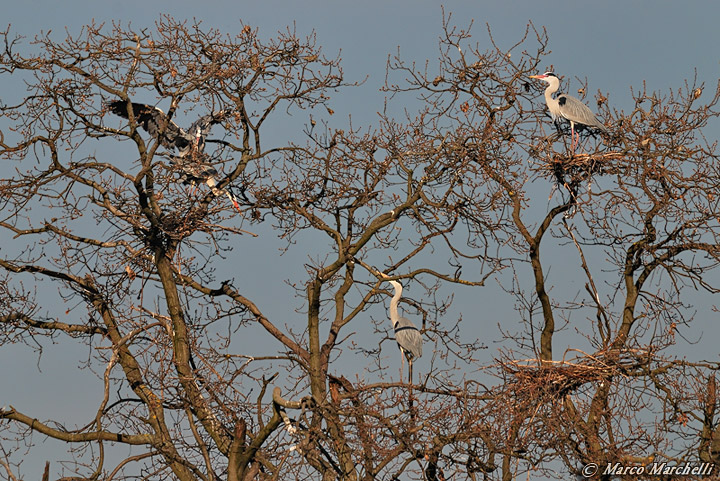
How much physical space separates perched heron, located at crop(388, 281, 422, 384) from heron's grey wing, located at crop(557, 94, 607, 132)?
3.02 m

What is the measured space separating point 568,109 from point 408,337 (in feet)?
11.5

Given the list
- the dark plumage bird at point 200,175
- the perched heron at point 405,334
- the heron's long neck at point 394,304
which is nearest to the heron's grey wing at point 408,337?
the perched heron at point 405,334

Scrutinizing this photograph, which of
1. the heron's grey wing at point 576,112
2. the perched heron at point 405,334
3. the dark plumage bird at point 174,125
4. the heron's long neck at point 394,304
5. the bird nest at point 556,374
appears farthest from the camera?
the heron's long neck at point 394,304

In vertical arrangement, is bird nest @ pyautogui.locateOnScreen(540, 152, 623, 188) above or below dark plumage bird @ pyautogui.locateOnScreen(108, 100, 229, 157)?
below

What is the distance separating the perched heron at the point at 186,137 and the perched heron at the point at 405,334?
2.33 m

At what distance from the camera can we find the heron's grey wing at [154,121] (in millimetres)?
11562

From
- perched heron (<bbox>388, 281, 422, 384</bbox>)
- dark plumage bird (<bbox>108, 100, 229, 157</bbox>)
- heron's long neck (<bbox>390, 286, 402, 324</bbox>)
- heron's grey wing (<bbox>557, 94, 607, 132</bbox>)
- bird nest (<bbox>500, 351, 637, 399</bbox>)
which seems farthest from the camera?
heron's long neck (<bbox>390, 286, 402, 324</bbox>)

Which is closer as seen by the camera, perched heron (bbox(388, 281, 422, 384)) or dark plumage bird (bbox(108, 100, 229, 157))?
dark plumage bird (bbox(108, 100, 229, 157))

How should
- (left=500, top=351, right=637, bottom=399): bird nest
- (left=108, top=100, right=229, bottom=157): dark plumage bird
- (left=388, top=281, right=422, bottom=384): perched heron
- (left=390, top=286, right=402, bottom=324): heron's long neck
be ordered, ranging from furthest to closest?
(left=390, top=286, right=402, bottom=324): heron's long neck < (left=388, top=281, right=422, bottom=384): perched heron < (left=108, top=100, right=229, bottom=157): dark plumage bird < (left=500, top=351, right=637, bottom=399): bird nest

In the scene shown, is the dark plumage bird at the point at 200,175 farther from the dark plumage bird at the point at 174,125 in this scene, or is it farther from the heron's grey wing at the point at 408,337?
the heron's grey wing at the point at 408,337

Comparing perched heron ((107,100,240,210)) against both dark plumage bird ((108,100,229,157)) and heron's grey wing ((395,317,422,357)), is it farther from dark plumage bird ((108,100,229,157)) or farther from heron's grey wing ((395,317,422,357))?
heron's grey wing ((395,317,422,357))

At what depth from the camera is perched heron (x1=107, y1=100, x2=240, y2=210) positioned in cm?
1109

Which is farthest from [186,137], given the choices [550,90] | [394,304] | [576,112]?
[576,112]

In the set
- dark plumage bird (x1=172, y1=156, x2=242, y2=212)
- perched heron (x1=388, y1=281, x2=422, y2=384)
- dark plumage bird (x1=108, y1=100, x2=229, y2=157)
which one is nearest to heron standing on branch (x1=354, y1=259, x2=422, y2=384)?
perched heron (x1=388, y1=281, x2=422, y2=384)
